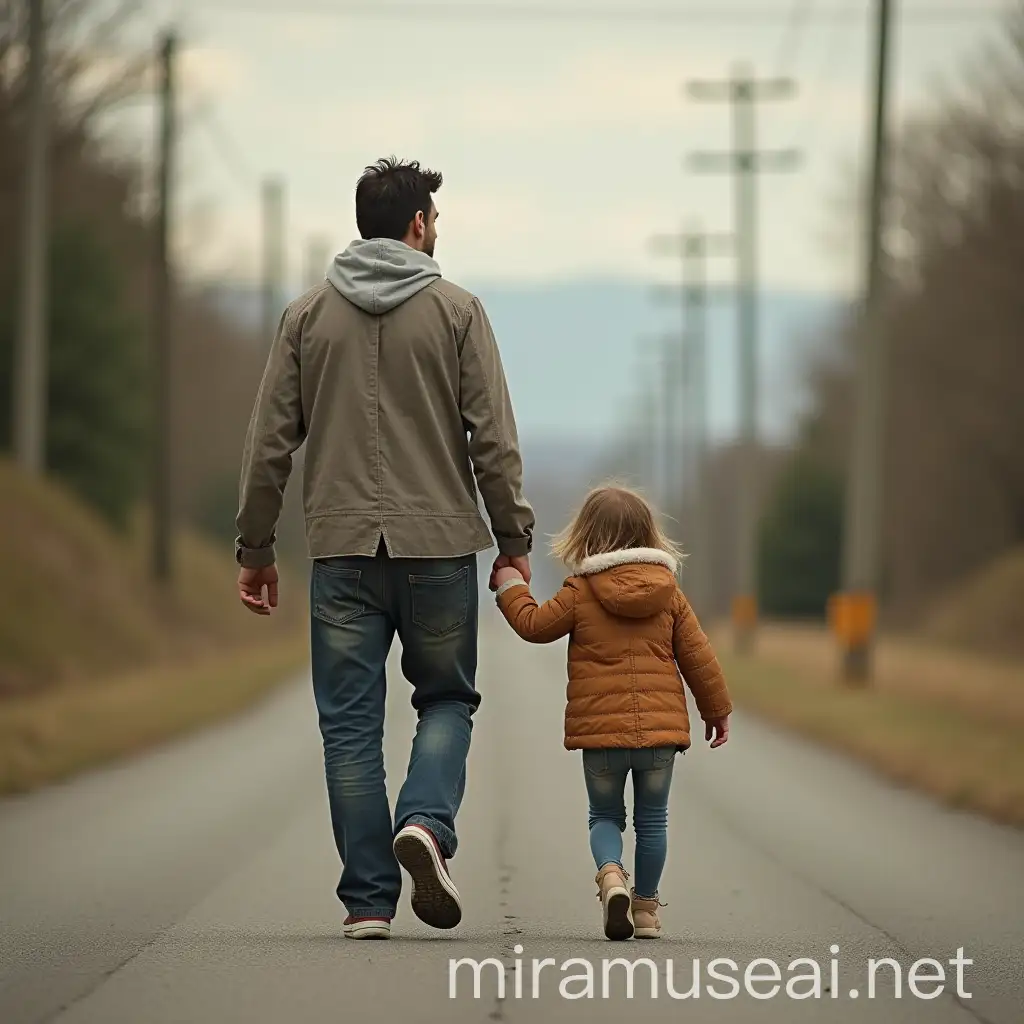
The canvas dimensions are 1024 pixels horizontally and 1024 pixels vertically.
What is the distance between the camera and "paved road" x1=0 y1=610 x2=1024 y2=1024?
21.6ft

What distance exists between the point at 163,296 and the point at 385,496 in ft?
94.2

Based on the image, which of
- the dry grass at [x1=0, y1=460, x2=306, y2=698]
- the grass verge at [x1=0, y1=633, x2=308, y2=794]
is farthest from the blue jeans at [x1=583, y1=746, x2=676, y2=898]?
the dry grass at [x1=0, y1=460, x2=306, y2=698]

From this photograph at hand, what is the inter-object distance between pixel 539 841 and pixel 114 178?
1609 inches

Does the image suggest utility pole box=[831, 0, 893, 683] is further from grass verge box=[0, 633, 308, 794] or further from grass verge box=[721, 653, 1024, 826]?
grass verge box=[0, 633, 308, 794]

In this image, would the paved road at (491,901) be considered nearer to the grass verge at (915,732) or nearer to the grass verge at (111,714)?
the grass verge at (915,732)

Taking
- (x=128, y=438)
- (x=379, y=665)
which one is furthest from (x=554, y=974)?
(x=128, y=438)

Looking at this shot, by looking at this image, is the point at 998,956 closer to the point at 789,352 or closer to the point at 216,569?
the point at 216,569

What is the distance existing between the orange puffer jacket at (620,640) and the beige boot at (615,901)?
42cm

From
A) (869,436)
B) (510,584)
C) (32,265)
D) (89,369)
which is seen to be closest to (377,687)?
(510,584)

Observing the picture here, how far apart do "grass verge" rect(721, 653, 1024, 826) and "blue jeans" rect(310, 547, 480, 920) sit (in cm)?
648

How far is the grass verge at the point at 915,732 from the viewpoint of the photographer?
14836 millimetres

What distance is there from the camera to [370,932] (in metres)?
7.57

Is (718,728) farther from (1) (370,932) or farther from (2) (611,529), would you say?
(1) (370,932)

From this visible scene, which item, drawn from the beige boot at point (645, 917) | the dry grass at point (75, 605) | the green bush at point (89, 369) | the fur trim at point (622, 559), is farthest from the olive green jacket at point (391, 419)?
the green bush at point (89, 369)
